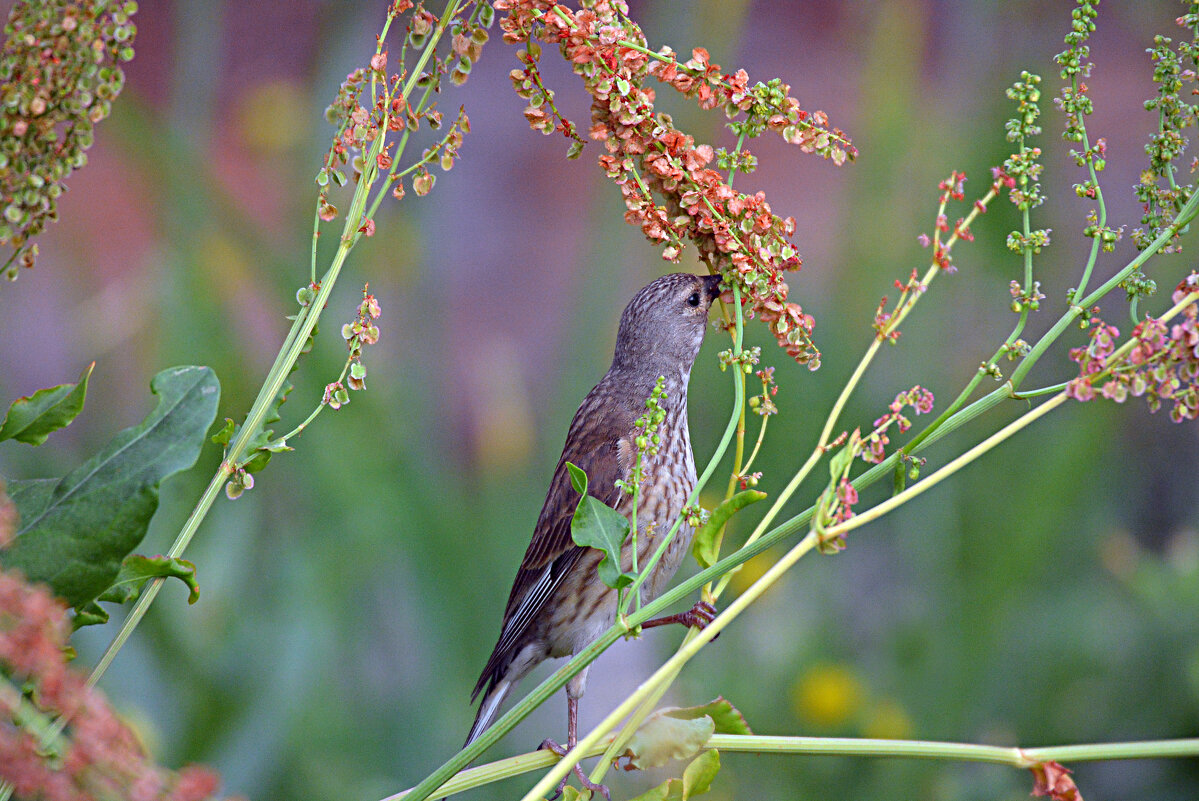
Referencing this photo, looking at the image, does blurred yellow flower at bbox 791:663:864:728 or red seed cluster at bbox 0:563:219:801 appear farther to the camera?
blurred yellow flower at bbox 791:663:864:728

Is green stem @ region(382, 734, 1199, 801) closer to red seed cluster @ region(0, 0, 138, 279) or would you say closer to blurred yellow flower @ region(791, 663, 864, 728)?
red seed cluster @ region(0, 0, 138, 279)

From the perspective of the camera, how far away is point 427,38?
73cm

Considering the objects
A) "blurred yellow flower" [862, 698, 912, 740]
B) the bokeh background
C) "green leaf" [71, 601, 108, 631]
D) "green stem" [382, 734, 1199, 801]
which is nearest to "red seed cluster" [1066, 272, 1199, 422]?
"green stem" [382, 734, 1199, 801]

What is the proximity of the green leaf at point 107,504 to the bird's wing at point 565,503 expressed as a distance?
69cm

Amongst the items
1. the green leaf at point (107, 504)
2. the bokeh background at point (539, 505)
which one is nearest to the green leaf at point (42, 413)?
the green leaf at point (107, 504)

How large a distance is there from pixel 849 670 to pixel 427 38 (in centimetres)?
189

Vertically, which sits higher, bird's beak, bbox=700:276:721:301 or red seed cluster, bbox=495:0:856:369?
bird's beak, bbox=700:276:721:301

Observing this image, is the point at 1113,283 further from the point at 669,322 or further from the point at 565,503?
the point at 565,503

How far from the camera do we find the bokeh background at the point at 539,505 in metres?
2.10

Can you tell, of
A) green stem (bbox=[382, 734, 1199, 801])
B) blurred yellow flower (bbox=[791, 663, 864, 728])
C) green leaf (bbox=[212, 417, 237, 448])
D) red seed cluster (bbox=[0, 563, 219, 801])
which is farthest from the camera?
blurred yellow flower (bbox=[791, 663, 864, 728])

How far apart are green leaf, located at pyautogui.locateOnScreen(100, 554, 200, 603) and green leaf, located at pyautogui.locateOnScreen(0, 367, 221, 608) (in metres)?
0.04

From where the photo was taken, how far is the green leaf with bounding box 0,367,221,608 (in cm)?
60

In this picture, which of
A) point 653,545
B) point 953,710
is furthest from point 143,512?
point 953,710

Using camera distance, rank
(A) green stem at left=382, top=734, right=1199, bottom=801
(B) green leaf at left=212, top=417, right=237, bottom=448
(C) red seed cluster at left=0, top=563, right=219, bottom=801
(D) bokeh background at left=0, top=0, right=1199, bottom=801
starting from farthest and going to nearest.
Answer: (D) bokeh background at left=0, top=0, right=1199, bottom=801
(B) green leaf at left=212, top=417, right=237, bottom=448
(A) green stem at left=382, top=734, right=1199, bottom=801
(C) red seed cluster at left=0, top=563, right=219, bottom=801
